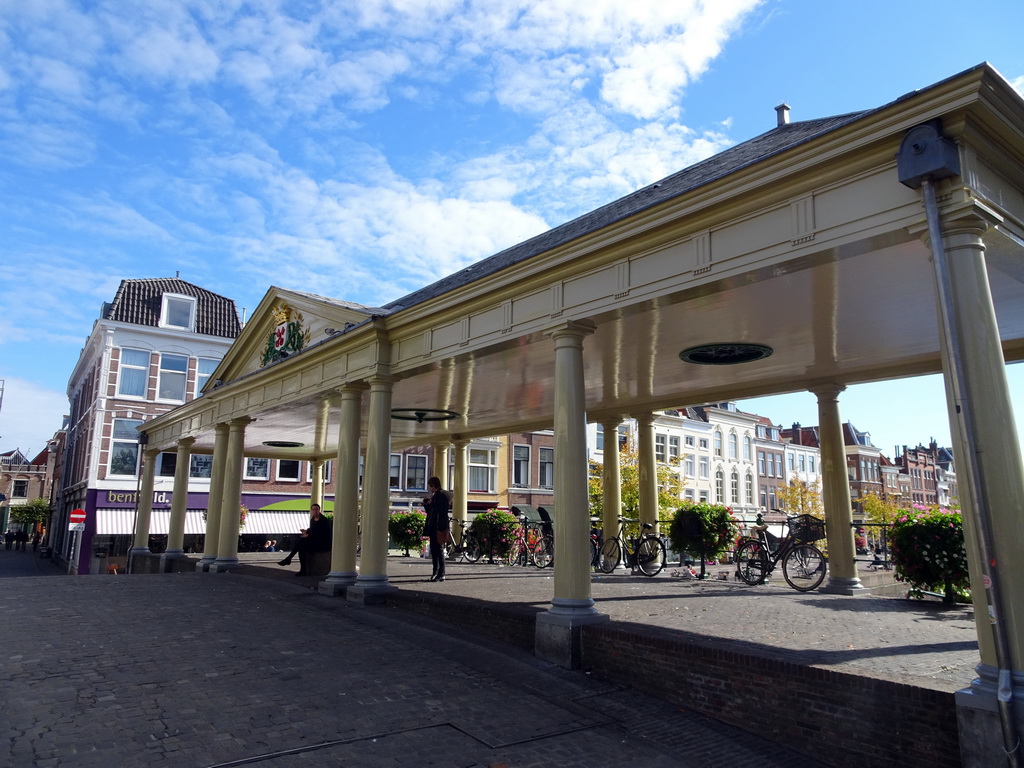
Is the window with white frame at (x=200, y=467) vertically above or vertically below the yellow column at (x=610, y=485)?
above

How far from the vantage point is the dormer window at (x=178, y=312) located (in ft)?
128

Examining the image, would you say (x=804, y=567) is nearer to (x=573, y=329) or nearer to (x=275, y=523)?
(x=573, y=329)

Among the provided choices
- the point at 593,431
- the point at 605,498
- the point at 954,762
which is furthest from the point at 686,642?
the point at 593,431

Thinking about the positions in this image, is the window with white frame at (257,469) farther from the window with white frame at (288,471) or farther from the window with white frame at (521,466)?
the window with white frame at (521,466)

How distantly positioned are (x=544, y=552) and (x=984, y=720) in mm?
13957

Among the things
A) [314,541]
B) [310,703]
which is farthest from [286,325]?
[310,703]

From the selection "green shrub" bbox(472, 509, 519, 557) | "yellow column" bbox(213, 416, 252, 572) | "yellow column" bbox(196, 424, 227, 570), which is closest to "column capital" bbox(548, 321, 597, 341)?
"yellow column" bbox(213, 416, 252, 572)

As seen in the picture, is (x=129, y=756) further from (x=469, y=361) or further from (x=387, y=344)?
(x=387, y=344)

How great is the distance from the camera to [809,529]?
1102 centimetres

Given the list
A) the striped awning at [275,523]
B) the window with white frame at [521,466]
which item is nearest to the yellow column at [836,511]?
the striped awning at [275,523]

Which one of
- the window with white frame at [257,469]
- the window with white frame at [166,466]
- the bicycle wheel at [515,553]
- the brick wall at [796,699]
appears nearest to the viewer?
the brick wall at [796,699]

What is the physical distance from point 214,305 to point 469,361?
3472 cm

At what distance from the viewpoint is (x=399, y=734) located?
5.50 metres

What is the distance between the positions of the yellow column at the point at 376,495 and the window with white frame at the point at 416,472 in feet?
94.4
